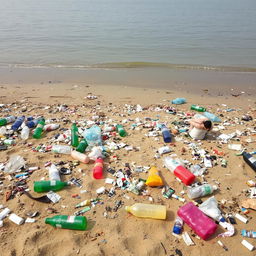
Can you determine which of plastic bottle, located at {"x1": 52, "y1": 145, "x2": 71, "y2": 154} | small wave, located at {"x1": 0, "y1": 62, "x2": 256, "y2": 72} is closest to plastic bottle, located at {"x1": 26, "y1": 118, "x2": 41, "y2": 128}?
plastic bottle, located at {"x1": 52, "y1": 145, "x2": 71, "y2": 154}

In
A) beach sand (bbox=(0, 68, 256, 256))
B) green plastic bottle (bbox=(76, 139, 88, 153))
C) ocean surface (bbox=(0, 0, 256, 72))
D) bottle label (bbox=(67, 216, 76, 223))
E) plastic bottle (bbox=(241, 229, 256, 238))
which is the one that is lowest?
beach sand (bbox=(0, 68, 256, 256))

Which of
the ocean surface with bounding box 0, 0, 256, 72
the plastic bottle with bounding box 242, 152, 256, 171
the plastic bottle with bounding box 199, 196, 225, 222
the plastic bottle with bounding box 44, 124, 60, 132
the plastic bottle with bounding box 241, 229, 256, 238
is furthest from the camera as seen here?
the ocean surface with bounding box 0, 0, 256, 72

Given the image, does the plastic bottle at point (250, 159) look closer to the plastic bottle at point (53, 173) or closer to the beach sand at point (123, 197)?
the beach sand at point (123, 197)

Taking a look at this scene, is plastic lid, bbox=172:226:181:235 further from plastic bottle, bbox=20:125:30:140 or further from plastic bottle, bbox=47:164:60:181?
plastic bottle, bbox=20:125:30:140

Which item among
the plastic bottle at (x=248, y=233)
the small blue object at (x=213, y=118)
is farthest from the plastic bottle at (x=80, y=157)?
the small blue object at (x=213, y=118)

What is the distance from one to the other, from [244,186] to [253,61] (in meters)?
10.7

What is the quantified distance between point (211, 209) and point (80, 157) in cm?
234

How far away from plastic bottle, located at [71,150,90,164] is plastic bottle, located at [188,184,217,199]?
6.03 ft

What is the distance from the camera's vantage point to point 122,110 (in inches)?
253

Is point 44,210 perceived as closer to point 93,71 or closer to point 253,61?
point 93,71

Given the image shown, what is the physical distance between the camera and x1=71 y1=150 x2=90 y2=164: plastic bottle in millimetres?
3934

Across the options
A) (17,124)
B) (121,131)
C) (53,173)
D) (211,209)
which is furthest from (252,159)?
(17,124)

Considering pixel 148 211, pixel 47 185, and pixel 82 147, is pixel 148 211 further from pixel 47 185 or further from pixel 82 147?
pixel 82 147

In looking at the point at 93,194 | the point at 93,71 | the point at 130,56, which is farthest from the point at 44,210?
the point at 130,56
